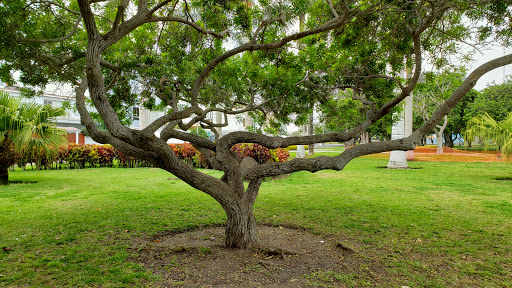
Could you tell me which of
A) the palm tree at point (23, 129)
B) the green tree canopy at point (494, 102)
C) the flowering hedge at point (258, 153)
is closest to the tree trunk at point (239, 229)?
the flowering hedge at point (258, 153)

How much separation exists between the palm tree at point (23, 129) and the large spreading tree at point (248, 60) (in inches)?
123

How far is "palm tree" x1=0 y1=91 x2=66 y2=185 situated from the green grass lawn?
1.04m

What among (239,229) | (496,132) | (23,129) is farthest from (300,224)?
(496,132)

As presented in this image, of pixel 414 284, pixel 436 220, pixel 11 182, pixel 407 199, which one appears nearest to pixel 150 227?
pixel 414 284

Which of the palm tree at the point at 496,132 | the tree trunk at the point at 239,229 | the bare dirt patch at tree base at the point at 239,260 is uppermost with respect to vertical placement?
the palm tree at the point at 496,132

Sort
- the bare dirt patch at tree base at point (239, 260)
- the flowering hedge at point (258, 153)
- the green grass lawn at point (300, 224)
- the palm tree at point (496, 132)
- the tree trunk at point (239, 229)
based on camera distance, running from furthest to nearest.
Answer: the flowering hedge at point (258, 153) → the palm tree at point (496, 132) → the tree trunk at point (239, 229) → the green grass lawn at point (300, 224) → the bare dirt patch at tree base at point (239, 260)

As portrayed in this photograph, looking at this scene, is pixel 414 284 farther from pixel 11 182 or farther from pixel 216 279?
pixel 11 182

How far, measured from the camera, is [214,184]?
369 centimetres

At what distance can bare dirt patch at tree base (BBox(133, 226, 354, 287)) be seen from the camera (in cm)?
318

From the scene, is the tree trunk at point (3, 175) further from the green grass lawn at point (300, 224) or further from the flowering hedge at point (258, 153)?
the flowering hedge at point (258, 153)

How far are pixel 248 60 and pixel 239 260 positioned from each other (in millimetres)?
4207

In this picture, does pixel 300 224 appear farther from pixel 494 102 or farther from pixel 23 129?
pixel 494 102

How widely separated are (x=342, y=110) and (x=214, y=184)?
3.77 meters

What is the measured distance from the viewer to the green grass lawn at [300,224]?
130 inches
